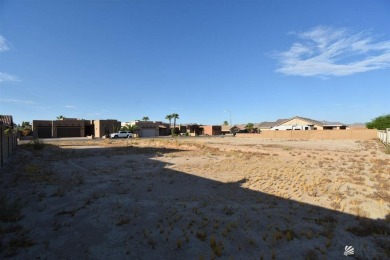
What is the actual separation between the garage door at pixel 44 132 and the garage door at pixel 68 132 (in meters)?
2.22

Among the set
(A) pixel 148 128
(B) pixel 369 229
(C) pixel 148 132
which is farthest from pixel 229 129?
(B) pixel 369 229

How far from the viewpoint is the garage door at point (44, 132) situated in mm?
62987

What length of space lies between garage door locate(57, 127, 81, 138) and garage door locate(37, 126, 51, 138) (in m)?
2.22

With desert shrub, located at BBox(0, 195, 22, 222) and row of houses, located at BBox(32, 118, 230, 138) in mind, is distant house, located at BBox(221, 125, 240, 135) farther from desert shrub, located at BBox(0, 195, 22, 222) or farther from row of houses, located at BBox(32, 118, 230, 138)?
desert shrub, located at BBox(0, 195, 22, 222)

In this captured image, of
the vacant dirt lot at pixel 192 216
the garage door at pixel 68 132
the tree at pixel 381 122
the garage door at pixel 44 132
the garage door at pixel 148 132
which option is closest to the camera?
the vacant dirt lot at pixel 192 216

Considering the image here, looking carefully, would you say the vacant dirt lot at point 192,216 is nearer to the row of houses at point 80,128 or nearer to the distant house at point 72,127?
the row of houses at point 80,128

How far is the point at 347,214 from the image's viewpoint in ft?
26.6

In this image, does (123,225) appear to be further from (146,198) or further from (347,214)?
(347,214)

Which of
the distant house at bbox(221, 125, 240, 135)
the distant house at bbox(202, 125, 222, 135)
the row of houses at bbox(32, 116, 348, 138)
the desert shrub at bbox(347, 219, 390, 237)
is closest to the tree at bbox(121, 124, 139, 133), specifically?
the row of houses at bbox(32, 116, 348, 138)

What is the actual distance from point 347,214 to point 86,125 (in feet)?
237

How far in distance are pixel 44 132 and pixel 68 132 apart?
5550 millimetres

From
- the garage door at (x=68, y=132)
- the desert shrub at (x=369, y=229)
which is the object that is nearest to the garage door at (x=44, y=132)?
the garage door at (x=68, y=132)

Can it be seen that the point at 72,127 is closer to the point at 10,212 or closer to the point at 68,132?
the point at 68,132

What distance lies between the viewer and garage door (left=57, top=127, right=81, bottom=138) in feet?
216
